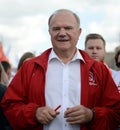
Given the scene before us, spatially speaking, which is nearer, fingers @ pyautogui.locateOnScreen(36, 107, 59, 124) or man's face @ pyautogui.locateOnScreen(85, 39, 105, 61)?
fingers @ pyautogui.locateOnScreen(36, 107, 59, 124)

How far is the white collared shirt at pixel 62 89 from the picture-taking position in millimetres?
3951

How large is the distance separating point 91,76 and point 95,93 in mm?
167

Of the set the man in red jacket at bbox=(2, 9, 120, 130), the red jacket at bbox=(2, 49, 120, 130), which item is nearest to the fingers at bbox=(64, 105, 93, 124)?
the man in red jacket at bbox=(2, 9, 120, 130)

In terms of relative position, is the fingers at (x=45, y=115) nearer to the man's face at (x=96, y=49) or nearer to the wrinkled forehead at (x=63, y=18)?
the wrinkled forehead at (x=63, y=18)

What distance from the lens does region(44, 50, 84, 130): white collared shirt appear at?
13.0 feet

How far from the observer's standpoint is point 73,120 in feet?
12.5

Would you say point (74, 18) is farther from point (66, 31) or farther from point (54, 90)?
point (54, 90)

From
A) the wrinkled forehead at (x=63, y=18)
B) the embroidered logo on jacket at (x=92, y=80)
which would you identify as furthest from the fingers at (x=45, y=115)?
the wrinkled forehead at (x=63, y=18)

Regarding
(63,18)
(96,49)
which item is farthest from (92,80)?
(96,49)

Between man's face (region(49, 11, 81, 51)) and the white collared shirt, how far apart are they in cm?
14

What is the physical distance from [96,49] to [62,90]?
5.63 ft

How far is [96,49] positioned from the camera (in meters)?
5.57

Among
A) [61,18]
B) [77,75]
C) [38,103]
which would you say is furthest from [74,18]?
[38,103]

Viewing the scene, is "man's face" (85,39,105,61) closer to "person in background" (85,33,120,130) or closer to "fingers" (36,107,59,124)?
"person in background" (85,33,120,130)
